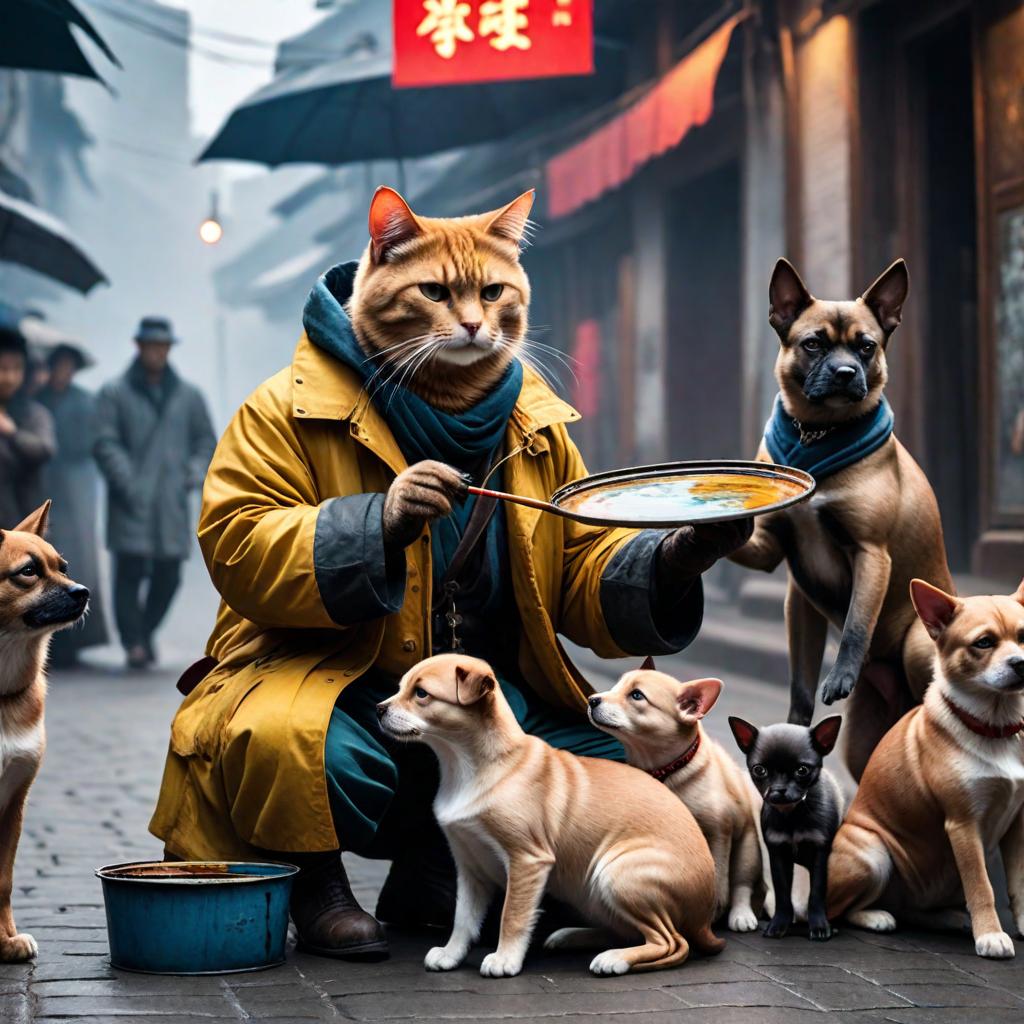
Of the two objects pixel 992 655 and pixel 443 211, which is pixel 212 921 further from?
pixel 443 211

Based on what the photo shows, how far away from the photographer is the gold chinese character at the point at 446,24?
29.3ft

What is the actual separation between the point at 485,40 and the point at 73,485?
585cm

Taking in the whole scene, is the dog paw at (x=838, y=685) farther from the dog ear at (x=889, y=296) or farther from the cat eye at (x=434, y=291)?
the cat eye at (x=434, y=291)

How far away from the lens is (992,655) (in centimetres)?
359

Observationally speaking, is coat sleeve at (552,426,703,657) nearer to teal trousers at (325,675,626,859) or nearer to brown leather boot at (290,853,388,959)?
teal trousers at (325,675,626,859)

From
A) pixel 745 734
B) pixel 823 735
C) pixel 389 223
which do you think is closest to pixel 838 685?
pixel 823 735

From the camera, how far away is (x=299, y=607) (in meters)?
3.64

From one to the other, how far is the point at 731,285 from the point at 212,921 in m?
9.90

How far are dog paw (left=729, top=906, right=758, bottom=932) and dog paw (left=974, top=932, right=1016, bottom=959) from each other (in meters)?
0.55

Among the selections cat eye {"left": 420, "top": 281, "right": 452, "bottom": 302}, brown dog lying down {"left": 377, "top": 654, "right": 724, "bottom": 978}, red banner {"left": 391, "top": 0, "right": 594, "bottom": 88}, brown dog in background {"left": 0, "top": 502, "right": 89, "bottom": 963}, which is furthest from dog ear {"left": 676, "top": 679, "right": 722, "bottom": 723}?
red banner {"left": 391, "top": 0, "right": 594, "bottom": 88}

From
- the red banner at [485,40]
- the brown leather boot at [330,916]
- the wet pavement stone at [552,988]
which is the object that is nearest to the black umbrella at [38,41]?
the red banner at [485,40]

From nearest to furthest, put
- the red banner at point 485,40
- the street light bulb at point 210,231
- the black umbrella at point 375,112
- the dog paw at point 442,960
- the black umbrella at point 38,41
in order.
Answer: the dog paw at point 442,960, the red banner at point 485,40, the black umbrella at point 38,41, the black umbrella at point 375,112, the street light bulb at point 210,231

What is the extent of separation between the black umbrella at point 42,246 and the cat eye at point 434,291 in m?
8.86

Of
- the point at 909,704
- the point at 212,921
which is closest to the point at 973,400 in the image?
the point at 909,704
